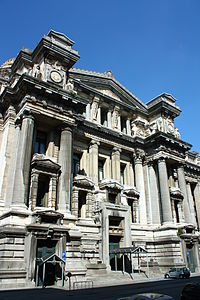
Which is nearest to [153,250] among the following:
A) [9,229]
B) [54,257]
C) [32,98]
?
[54,257]

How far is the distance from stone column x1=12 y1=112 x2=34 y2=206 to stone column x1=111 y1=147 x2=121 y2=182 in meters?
14.2

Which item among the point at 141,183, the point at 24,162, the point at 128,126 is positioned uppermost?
the point at 128,126

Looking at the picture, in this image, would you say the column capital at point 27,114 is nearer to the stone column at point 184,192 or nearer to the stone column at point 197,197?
the stone column at point 184,192

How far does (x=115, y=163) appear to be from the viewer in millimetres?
37531

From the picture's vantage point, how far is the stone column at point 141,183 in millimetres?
37688

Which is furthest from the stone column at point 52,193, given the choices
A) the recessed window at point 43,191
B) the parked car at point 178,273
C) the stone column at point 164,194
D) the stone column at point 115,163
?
the stone column at point 164,194

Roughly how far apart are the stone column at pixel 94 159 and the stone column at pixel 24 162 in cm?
1032

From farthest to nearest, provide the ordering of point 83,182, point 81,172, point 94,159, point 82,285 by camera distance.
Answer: point 94,159 < point 81,172 < point 83,182 < point 82,285

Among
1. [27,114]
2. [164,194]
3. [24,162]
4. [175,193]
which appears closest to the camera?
[24,162]

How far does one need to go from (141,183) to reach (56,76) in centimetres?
1909

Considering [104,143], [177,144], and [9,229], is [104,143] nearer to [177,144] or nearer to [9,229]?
[177,144]

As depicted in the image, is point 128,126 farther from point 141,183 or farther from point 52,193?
point 52,193

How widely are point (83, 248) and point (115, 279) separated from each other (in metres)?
4.56

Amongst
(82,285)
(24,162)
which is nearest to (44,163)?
(24,162)
